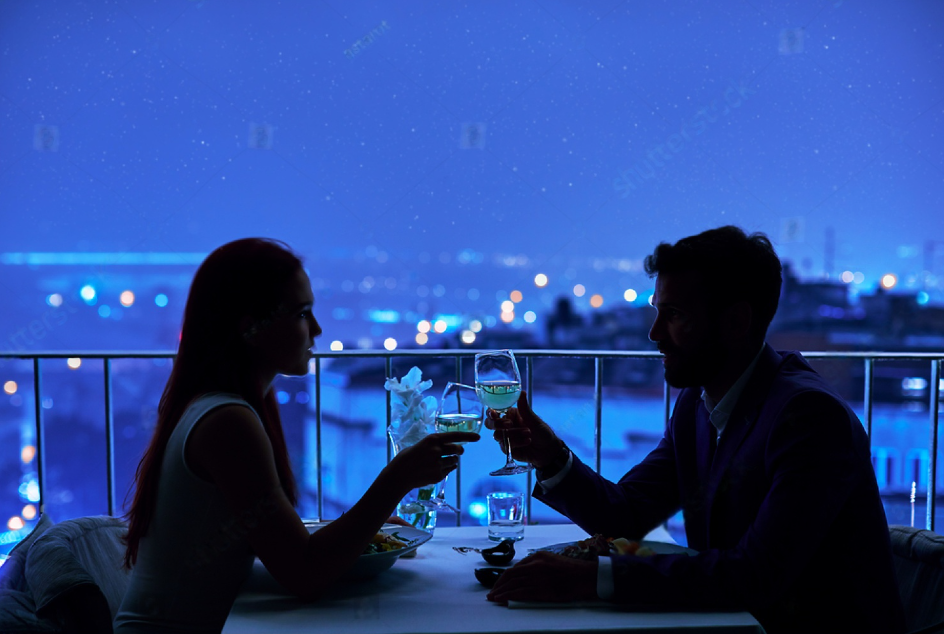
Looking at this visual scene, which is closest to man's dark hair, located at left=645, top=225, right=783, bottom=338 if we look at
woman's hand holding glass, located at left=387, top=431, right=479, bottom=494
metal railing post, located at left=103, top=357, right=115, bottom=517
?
woman's hand holding glass, located at left=387, top=431, right=479, bottom=494

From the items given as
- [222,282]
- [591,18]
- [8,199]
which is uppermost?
[591,18]

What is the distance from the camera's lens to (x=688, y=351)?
1.59 meters

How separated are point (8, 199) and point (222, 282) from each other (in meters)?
3.15

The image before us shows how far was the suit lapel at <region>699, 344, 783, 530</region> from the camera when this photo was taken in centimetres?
142

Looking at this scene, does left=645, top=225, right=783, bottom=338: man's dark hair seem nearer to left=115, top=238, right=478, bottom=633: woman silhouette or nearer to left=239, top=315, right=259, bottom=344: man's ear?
left=115, top=238, right=478, bottom=633: woman silhouette

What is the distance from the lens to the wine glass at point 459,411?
4.62ft

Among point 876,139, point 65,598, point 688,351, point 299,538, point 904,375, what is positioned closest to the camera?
point 299,538

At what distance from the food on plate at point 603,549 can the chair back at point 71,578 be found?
Answer: 0.89 meters

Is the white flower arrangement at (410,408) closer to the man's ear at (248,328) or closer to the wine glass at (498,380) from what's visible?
the wine glass at (498,380)

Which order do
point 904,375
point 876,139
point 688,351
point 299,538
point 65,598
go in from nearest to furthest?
1. point 299,538
2. point 65,598
3. point 688,351
4. point 904,375
5. point 876,139

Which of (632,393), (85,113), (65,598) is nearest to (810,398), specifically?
(65,598)

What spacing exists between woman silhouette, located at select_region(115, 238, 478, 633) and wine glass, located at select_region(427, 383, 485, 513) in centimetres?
13

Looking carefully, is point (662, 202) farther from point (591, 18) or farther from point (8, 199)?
point (8, 199)

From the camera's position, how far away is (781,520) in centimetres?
120
